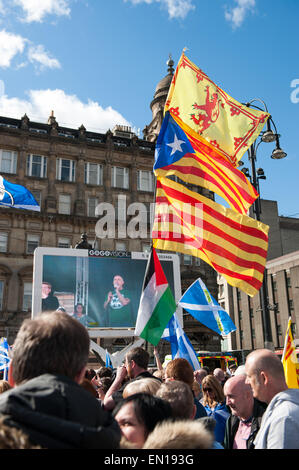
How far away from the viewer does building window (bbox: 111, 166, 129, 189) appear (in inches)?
1681

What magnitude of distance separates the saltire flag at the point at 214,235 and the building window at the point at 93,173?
3354cm

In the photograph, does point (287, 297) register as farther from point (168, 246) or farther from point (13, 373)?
point (13, 373)

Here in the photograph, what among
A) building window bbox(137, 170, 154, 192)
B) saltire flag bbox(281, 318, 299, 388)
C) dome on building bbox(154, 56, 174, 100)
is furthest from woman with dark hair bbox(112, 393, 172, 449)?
dome on building bbox(154, 56, 174, 100)

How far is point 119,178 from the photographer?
43.0 m

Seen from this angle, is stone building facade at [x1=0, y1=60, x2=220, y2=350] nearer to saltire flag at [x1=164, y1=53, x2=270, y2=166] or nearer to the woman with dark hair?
saltire flag at [x1=164, y1=53, x2=270, y2=166]

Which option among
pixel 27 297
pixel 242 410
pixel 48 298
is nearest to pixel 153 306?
pixel 242 410

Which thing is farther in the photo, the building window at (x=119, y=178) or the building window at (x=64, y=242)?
the building window at (x=119, y=178)

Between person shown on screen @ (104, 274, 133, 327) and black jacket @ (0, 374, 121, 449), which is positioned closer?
black jacket @ (0, 374, 121, 449)

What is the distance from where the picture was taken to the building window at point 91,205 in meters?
40.8

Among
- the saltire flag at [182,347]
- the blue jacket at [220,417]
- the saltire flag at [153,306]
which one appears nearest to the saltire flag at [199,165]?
the saltire flag at [153,306]

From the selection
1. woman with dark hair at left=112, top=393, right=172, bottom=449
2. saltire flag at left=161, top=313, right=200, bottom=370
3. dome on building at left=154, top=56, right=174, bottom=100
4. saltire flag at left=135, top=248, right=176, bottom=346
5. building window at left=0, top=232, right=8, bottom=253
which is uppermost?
dome on building at left=154, top=56, right=174, bottom=100

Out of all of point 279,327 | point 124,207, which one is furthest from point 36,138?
point 279,327

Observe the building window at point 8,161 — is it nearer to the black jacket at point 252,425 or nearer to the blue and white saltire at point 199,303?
the blue and white saltire at point 199,303

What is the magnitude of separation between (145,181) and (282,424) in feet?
136
